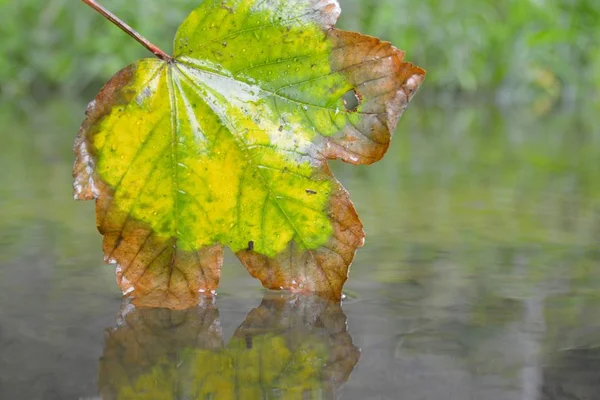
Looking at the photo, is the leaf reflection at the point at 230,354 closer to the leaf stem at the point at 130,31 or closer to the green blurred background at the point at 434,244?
the green blurred background at the point at 434,244

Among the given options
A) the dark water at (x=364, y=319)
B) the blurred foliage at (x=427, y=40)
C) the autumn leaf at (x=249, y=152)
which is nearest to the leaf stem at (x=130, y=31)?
the autumn leaf at (x=249, y=152)

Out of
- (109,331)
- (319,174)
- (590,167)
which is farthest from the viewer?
(590,167)

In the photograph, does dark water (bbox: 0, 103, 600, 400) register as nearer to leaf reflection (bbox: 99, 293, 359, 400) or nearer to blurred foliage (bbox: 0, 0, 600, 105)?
leaf reflection (bbox: 99, 293, 359, 400)

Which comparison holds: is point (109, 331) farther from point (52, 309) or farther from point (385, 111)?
point (385, 111)

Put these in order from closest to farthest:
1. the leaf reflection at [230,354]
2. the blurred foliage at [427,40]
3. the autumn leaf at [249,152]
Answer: the leaf reflection at [230,354]
the autumn leaf at [249,152]
the blurred foliage at [427,40]

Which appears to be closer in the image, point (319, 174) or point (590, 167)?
point (319, 174)

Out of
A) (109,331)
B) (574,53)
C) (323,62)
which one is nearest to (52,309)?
(109,331)
